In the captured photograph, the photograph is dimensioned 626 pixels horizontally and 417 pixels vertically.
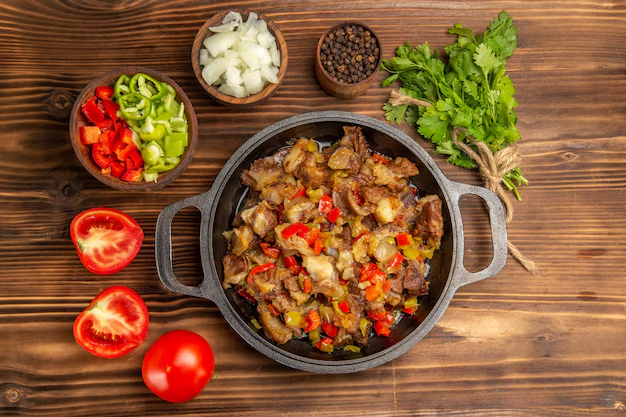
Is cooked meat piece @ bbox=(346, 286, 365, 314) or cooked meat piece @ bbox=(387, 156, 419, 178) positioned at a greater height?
cooked meat piece @ bbox=(387, 156, 419, 178)

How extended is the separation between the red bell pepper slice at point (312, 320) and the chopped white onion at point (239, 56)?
1.58 m

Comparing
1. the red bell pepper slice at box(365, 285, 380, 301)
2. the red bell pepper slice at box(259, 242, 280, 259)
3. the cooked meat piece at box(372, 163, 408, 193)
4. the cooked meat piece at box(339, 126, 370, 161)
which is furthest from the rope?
the red bell pepper slice at box(259, 242, 280, 259)

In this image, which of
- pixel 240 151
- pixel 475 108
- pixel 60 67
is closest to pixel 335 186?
pixel 240 151

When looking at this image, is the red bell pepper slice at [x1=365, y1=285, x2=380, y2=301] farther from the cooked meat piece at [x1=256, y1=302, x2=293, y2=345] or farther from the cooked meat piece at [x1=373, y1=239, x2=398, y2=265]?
the cooked meat piece at [x1=256, y1=302, x2=293, y2=345]

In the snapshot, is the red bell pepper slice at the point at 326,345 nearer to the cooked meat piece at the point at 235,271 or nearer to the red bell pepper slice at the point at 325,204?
the cooked meat piece at the point at 235,271

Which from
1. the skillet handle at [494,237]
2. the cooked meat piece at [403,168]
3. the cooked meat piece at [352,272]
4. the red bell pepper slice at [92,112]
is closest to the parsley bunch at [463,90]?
the cooked meat piece at [403,168]

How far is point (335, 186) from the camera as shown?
139 inches

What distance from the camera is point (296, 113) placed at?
395 cm

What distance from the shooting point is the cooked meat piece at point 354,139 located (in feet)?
11.9

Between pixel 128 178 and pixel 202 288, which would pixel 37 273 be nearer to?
pixel 128 178

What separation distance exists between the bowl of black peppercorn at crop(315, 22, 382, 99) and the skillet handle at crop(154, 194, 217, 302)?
4.12ft

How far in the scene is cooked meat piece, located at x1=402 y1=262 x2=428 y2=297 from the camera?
351cm

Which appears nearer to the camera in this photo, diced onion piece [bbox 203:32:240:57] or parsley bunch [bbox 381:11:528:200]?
diced onion piece [bbox 203:32:240:57]

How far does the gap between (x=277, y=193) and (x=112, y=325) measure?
1.44 meters
